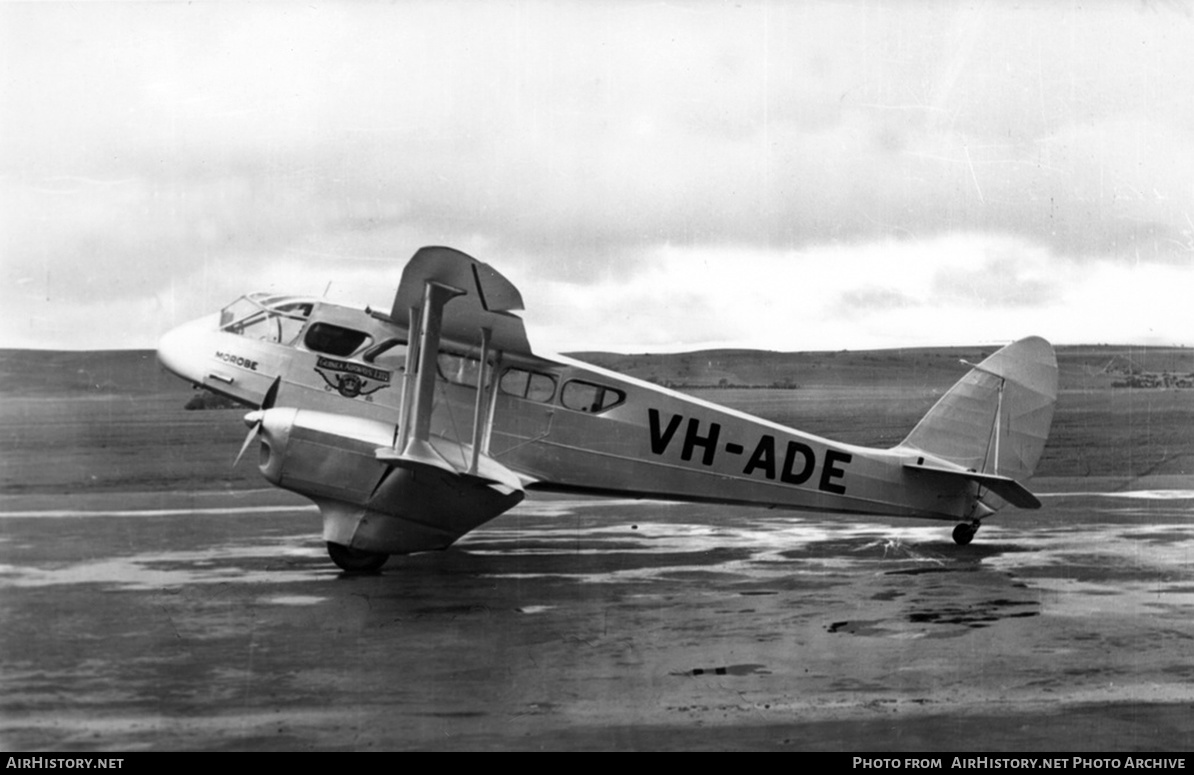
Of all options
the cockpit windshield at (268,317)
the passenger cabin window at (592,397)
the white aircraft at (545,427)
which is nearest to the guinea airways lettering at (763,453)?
the white aircraft at (545,427)

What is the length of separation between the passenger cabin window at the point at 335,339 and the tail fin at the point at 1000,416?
22.0 feet

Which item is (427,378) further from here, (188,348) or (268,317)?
(188,348)

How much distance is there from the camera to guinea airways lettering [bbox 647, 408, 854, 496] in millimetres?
11602

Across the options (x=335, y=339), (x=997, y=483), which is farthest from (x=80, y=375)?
(x=997, y=483)

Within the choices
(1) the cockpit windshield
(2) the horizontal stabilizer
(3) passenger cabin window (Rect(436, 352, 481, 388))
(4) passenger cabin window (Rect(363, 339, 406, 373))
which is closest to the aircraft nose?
(1) the cockpit windshield

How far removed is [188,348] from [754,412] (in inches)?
792

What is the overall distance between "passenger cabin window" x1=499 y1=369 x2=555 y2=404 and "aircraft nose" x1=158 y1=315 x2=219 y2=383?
354 centimetres

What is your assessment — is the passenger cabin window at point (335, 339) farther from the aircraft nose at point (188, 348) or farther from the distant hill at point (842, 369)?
the distant hill at point (842, 369)

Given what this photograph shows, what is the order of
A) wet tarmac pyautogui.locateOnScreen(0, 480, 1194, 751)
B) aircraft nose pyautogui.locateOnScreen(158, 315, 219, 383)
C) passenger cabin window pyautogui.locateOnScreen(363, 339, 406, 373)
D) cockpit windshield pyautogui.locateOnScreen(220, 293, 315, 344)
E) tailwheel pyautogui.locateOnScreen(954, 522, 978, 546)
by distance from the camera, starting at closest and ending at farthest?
wet tarmac pyautogui.locateOnScreen(0, 480, 1194, 751) → passenger cabin window pyautogui.locateOnScreen(363, 339, 406, 373) → cockpit windshield pyautogui.locateOnScreen(220, 293, 315, 344) → aircraft nose pyautogui.locateOnScreen(158, 315, 219, 383) → tailwheel pyautogui.locateOnScreen(954, 522, 978, 546)

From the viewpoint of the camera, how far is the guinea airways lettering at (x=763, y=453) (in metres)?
11.6

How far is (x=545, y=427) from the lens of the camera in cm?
1149

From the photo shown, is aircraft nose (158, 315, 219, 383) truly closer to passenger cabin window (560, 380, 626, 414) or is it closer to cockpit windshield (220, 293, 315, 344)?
cockpit windshield (220, 293, 315, 344)

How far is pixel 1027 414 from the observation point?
481 inches
